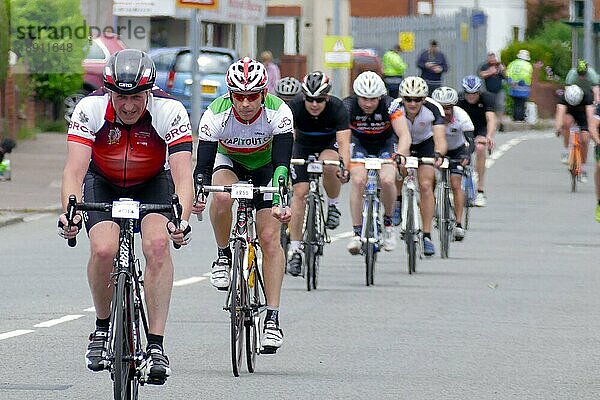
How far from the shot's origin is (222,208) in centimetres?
1183

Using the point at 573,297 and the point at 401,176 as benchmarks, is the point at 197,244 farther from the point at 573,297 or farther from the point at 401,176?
the point at 573,297

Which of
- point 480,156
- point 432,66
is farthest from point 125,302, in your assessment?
point 432,66

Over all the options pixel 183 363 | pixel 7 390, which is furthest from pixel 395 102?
pixel 7 390

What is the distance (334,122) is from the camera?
50.9 feet

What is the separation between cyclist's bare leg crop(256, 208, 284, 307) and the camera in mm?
10922

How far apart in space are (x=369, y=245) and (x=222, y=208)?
3911mm

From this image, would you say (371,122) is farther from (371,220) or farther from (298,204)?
(298,204)

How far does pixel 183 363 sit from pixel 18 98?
2256 cm

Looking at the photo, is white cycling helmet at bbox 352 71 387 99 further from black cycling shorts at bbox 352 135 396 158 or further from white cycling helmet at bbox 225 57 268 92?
white cycling helmet at bbox 225 57 268 92

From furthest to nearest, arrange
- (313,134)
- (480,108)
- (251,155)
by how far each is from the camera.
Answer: (480,108) < (313,134) < (251,155)

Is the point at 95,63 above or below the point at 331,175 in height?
above

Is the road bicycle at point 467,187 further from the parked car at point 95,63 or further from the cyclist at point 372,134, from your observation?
the parked car at point 95,63

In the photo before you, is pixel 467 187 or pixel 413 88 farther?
pixel 467 187

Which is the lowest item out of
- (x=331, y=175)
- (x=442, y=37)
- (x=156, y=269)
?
(x=156, y=269)
